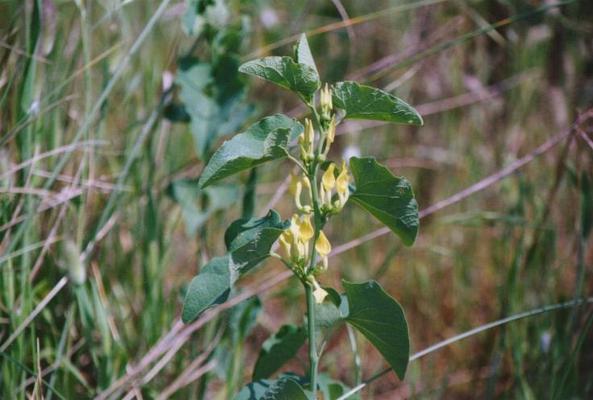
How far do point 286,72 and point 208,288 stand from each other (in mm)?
247

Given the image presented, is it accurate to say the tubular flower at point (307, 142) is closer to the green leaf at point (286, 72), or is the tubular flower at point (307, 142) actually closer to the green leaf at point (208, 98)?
the green leaf at point (286, 72)

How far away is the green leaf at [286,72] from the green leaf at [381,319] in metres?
0.22

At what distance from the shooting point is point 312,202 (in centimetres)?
85

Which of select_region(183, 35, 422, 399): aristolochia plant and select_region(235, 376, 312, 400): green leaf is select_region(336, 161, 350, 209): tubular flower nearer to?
select_region(183, 35, 422, 399): aristolochia plant

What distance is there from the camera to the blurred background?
4.10ft

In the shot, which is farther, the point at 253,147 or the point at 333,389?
the point at 333,389

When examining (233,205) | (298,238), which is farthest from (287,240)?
(233,205)

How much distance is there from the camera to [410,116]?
2.64 ft

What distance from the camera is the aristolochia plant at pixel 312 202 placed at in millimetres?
803

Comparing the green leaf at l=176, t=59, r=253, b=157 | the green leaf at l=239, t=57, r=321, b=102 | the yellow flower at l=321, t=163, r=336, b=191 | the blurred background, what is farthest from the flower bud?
the green leaf at l=176, t=59, r=253, b=157

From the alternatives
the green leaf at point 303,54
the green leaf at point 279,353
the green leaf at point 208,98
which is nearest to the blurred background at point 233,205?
the green leaf at point 208,98

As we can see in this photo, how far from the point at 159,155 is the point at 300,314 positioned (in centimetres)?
50

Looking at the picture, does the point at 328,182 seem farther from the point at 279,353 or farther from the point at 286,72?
the point at 279,353

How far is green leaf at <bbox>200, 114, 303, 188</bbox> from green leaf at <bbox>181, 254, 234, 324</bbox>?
10 centimetres
